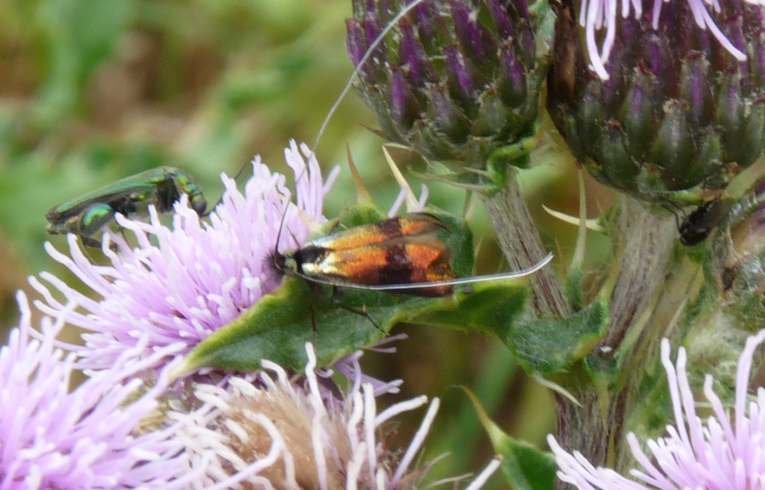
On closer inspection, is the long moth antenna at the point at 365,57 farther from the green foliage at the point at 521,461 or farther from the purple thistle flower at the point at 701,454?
the purple thistle flower at the point at 701,454

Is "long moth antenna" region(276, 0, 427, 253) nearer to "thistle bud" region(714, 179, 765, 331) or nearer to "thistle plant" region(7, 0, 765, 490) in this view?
"thistle plant" region(7, 0, 765, 490)

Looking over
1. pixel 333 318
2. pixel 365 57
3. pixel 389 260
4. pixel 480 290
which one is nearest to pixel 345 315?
pixel 333 318

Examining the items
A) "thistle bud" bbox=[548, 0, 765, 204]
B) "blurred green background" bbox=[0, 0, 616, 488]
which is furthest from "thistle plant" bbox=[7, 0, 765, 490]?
"blurred green background" bbox=[0, 0, 616, 488]

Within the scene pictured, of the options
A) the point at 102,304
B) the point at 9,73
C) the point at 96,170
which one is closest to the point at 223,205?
the point at 102,304

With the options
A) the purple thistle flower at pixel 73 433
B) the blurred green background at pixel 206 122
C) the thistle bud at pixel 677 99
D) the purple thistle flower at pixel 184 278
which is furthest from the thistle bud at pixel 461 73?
the blurred green background at pixel 206 122

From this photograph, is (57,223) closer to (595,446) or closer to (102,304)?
(102,304)
